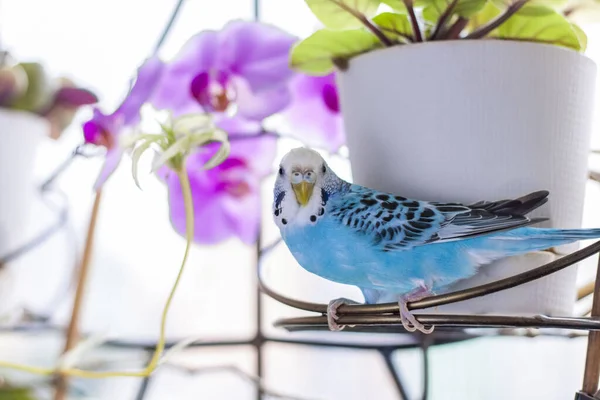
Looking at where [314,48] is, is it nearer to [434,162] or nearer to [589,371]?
[434,162]

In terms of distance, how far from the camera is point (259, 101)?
2.23 ft

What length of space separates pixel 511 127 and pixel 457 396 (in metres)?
0.37

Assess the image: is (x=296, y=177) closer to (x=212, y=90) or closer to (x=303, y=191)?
(x=303, y=191)

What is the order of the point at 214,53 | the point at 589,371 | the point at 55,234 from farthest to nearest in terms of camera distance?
1. the point at 55,234
2. the point at 214,53
3. the point at 589,371

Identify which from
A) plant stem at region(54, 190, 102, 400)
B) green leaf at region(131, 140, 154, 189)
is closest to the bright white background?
plant stem at region(54, 190, 102, 400)

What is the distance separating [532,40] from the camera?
435 millimetres

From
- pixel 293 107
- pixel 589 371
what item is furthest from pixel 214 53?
pixel 589 371

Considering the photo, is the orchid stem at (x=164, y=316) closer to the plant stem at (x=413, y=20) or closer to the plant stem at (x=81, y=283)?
the plant stem at (x=81, y=283)

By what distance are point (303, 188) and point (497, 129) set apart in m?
0.12

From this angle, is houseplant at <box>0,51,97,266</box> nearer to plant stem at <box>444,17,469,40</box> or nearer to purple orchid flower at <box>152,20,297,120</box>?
purple orchid flower at <box>152,20,297,120</box>

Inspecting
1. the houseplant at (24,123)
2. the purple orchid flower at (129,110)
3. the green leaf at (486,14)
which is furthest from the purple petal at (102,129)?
the green leaf at (486,14)

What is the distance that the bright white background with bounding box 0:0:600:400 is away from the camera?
0.75 metres

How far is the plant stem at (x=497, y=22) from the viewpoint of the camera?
1.38 feet

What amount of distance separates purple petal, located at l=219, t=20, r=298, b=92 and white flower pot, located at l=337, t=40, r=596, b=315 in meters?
0.24
